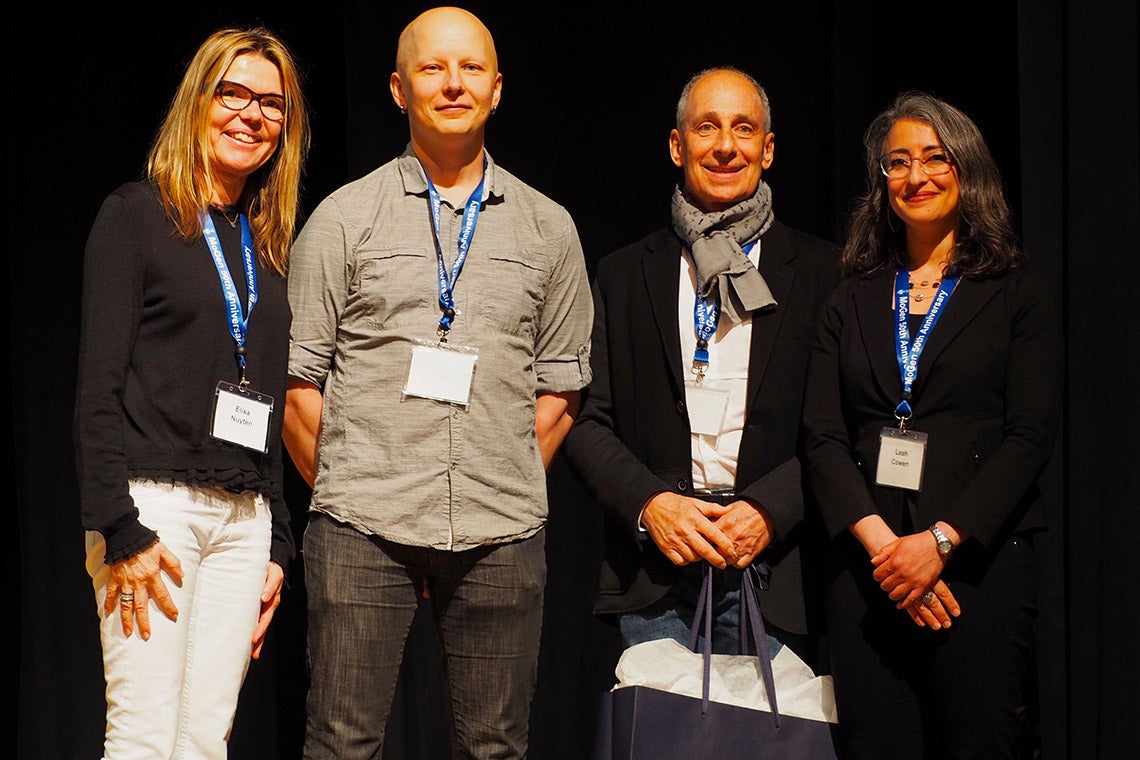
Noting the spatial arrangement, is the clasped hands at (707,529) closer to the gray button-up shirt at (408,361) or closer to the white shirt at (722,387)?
the white shirt at (722,387)

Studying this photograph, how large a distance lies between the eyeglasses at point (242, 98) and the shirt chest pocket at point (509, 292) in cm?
50

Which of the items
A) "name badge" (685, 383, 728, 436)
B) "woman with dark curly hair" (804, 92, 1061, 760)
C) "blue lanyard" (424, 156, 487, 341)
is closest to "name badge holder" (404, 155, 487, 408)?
"blue lanyard" (424, 156, 487, 341)

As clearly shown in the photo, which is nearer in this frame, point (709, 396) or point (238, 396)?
point (238, 396)

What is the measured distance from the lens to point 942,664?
2336mm

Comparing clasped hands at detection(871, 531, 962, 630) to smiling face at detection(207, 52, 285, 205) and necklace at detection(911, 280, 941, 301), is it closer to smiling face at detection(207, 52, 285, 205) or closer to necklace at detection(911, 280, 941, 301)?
necklace at detection(911, 280, 941, 301)

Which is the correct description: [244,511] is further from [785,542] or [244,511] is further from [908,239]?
[908,239]

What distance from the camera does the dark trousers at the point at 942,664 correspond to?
2311mm

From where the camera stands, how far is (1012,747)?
2342 millimetres

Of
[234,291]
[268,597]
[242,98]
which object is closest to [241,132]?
[242,98]

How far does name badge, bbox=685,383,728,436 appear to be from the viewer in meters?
2.62

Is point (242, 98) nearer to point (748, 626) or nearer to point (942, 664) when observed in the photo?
point (748, 626)

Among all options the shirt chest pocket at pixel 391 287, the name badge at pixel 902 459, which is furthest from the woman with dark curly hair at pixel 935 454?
the shirt chest pocket at pixel 391 287

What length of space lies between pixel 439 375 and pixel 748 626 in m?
0.82

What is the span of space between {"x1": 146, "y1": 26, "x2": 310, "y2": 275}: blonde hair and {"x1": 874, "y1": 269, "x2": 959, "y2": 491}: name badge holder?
1245 mm
